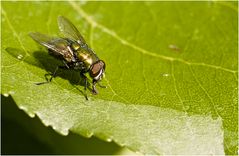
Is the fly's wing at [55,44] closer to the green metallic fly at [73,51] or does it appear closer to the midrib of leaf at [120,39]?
the green metallic fly at [73,51]

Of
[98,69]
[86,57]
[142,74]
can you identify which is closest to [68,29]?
[86,57]

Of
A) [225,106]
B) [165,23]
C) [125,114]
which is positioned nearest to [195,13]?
[165,23]

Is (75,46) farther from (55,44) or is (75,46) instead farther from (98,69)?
(98,69)

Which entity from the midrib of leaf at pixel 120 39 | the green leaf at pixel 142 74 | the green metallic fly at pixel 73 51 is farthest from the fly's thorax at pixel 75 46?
the midrib of leaf at pixel 120 39

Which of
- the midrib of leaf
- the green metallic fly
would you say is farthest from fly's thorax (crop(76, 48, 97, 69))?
the midrib of leaf

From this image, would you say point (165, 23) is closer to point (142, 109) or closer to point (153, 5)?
point (153, 5)
